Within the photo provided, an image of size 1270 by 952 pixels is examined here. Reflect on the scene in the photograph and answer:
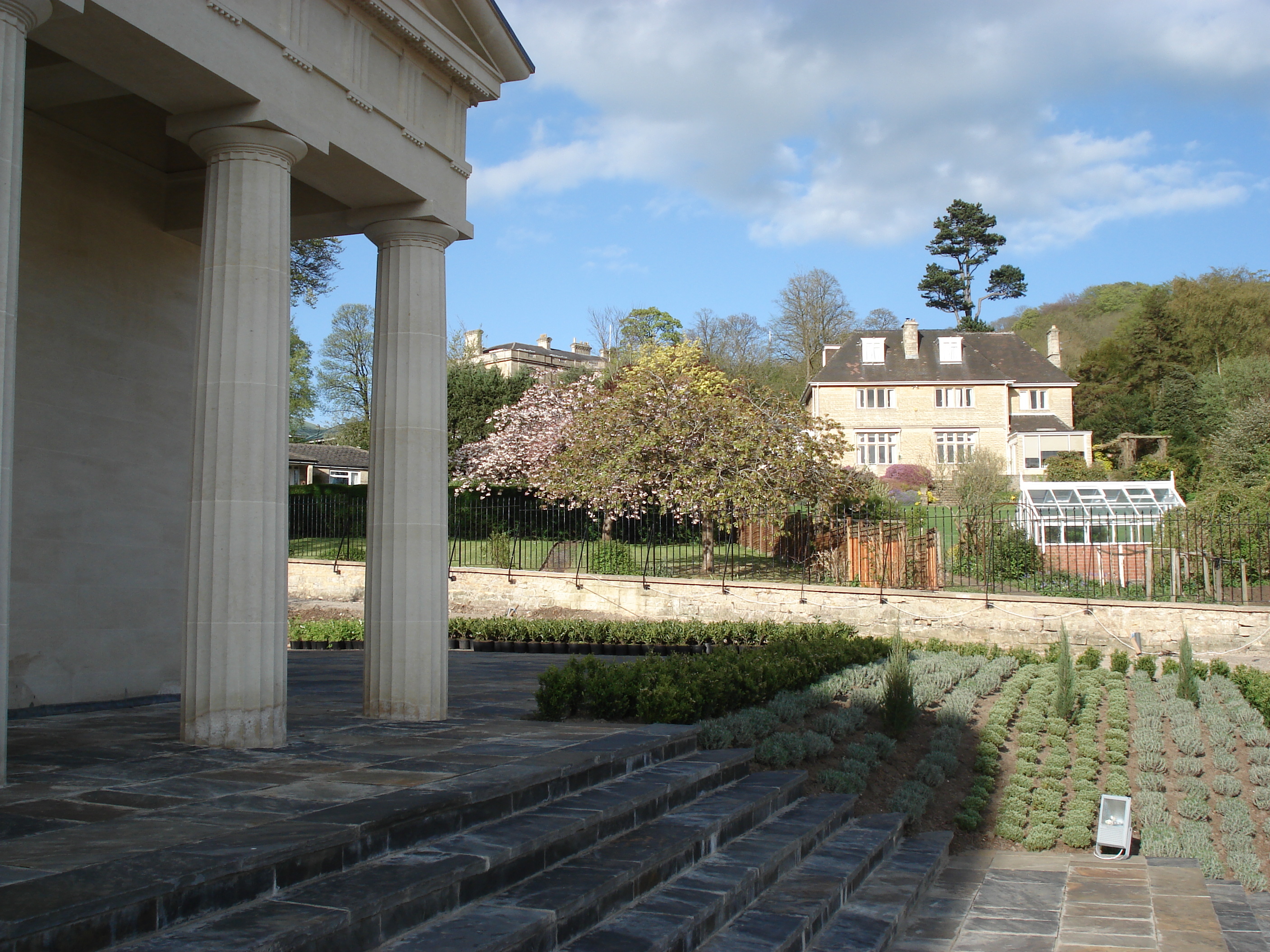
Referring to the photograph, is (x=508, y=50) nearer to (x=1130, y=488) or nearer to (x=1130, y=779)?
(x=1130, y=779)

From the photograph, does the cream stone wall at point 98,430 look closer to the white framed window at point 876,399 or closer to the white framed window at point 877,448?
the white framed window at point 877,448

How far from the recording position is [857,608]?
18281 mm

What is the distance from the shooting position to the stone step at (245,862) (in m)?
3.15

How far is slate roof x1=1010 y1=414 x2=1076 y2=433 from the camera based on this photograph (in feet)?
151

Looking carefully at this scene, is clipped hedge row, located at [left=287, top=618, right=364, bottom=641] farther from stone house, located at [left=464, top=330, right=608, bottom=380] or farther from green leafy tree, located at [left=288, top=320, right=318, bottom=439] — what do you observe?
stone house, located at [left=464, top=330, right=608, bottom=380]

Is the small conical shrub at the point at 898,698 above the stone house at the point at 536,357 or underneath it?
underneath

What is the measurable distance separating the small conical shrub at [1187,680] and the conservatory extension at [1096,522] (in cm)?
618

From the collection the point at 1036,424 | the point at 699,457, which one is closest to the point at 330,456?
the point at 1036,424

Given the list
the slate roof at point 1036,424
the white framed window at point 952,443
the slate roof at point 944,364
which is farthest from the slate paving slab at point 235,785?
the slate roof at point 1036,424

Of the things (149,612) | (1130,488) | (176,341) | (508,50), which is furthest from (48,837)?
(1130,488)

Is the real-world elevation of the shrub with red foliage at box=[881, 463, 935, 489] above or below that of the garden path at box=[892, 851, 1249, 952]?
above

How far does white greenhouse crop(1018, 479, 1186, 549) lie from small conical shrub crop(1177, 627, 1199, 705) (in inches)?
489

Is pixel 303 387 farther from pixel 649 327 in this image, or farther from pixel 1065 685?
pixel 1065 685

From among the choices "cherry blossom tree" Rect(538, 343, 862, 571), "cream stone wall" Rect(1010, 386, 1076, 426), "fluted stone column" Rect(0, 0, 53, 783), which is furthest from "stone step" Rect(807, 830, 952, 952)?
"cream stone wall" Rect(1010, 386, 1076, 426)
